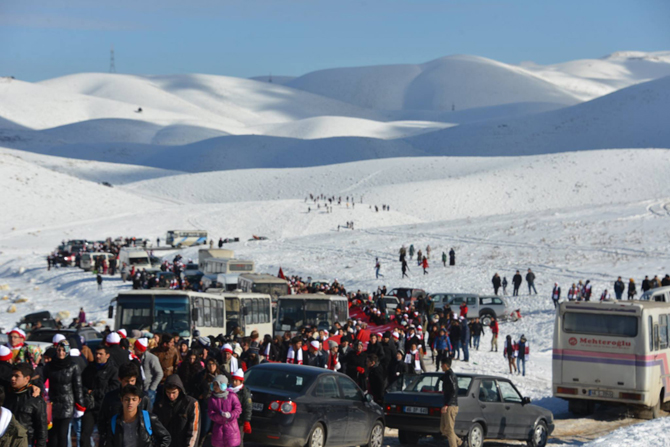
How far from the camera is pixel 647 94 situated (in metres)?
184

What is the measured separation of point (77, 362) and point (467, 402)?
6.16m

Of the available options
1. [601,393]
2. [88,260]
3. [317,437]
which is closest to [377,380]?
[317,437]

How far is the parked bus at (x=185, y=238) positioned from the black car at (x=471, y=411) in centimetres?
5745

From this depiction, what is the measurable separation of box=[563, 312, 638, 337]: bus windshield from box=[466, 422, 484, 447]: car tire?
5.21m

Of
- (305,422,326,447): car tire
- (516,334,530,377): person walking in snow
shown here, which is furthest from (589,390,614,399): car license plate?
(305,422,326,447): car tire

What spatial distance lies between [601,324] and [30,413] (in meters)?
12.9

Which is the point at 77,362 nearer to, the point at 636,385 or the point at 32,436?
the point at 32,436

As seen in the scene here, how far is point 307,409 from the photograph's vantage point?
11.9 meters

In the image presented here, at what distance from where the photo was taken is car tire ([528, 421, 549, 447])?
14750mm

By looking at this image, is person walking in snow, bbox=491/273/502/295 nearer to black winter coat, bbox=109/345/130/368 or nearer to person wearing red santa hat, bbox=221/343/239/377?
person wearing red santa hat, bbox=221/343/239/377

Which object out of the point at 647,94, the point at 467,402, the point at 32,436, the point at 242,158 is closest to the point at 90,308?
the point at 467,402

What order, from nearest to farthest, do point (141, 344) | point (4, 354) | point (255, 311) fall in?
point (4, 354)
point (141, 344)
point (255, 311)

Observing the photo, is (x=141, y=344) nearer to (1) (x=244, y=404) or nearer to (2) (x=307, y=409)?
(2) (x=307, y=409)

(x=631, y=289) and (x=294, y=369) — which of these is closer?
(x=294, y=369)
